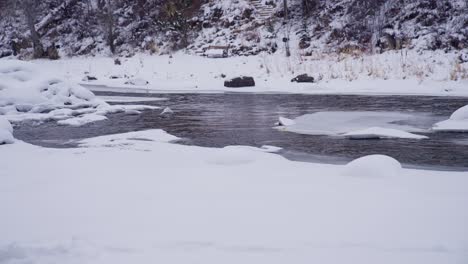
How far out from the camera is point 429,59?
1809 cm

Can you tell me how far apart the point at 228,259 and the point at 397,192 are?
205cm

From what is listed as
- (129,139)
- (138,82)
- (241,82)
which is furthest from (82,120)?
(138,82)

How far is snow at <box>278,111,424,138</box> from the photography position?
25.7ft

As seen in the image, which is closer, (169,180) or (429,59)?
(169,180)

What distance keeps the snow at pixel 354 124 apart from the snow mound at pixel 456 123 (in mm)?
404

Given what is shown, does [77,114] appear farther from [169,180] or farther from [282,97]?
[169,180]

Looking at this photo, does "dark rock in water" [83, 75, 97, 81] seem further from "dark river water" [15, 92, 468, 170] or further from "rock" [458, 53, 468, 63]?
"rock" [458, 53, 468, 63]

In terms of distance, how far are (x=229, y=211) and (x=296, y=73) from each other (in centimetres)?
1558

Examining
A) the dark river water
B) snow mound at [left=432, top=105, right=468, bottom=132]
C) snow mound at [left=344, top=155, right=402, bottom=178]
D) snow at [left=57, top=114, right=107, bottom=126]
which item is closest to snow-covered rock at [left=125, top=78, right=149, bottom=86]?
the dark river water

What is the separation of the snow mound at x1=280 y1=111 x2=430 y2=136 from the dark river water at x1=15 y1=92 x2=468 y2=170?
0.38 metres

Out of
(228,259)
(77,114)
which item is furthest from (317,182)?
Answer: (77,114)

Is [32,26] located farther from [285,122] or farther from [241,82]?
[285,122]

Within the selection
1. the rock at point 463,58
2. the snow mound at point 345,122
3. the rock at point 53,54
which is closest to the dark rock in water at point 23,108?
the snow mound at point 345,122

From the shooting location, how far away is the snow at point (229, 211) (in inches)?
127
